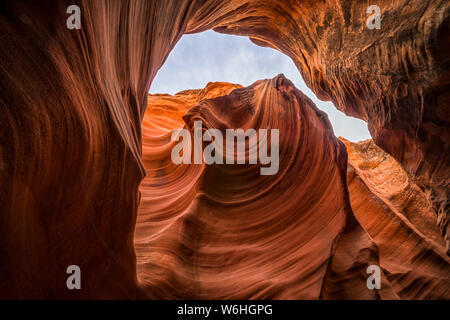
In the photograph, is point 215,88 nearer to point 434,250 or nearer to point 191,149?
point 191,149

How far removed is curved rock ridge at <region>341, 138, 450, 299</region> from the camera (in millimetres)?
4391

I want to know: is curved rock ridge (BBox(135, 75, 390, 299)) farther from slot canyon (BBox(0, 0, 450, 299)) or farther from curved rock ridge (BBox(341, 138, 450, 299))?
curved rock ridge (BBox(341, 138, 450, 299))

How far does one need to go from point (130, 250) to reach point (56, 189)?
1094mm

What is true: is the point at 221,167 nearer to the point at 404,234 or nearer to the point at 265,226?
the point at 265,226

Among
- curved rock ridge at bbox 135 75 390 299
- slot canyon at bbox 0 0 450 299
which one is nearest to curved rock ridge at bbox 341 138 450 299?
slot canyon at bbox 0 0 450 299

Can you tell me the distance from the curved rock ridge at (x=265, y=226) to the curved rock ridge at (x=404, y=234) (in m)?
1.84

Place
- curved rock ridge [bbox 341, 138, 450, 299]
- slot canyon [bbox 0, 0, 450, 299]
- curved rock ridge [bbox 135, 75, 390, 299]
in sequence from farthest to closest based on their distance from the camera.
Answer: curved rock ridge [bbox 341, 138, 450, 299], curved rock ridge [bbox 135, 75, 390, 299], slot canyon [bbox 0, 0, 450, 299]

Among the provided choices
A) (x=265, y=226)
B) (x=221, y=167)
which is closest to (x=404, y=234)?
(x=265, y=226)

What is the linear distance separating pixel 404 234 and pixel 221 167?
453cm

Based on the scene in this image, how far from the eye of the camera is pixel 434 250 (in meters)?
4.96

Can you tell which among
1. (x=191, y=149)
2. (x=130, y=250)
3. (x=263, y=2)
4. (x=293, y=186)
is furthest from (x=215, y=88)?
(x=130, y=250)

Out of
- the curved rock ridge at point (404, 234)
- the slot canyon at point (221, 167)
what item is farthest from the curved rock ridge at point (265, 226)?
the curved rock ridge at point (404, 234)

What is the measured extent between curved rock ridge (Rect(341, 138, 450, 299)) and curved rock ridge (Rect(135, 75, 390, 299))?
1.84m

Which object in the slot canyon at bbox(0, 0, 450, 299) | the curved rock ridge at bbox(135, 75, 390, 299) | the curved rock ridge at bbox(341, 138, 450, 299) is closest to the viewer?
the slot canyon at bbox(0, 0, 450, 299)
